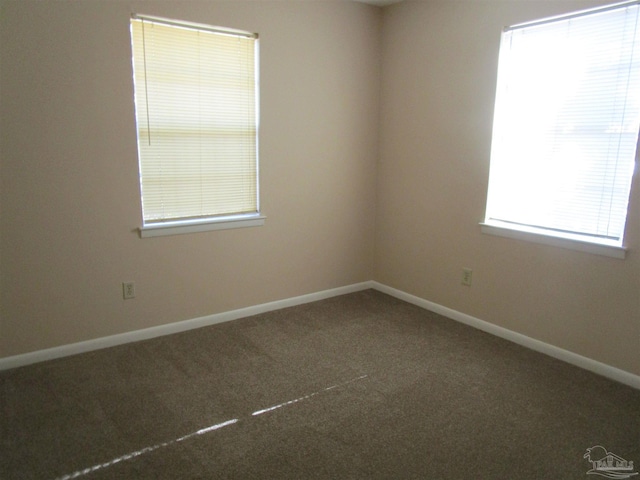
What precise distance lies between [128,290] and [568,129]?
3.11 meters

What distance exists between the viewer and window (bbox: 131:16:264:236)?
308cm

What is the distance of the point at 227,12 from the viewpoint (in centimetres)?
324

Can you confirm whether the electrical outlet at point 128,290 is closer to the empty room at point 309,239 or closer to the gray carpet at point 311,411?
the empty room at point 309,239

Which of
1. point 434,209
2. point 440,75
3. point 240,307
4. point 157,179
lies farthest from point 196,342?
point 440,75

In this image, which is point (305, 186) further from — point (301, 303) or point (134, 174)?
point (134, 174)

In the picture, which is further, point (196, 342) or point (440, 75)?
point (440, 75)

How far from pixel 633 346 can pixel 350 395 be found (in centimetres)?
171

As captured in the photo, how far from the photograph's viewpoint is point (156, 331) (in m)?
3.36

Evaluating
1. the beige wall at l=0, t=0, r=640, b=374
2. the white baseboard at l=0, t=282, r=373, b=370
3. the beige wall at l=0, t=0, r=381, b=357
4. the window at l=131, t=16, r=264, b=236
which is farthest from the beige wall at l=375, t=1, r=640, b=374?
the window at l=131, t=16, r=264, b=236

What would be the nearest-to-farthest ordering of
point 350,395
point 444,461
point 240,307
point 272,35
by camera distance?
point 444,461, point 350,395, point 272,35, point 240,307

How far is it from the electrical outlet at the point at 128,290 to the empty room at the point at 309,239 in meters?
0.01

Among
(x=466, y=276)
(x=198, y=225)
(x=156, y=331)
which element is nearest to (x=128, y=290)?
(x=156, y=331)

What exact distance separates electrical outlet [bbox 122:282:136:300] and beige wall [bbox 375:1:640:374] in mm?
2261

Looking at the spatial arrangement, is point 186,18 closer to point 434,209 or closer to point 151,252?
point 151,252
